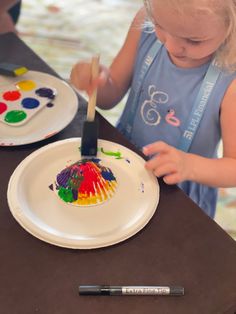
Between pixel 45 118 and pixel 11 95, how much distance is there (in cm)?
9

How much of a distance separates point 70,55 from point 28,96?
133cm

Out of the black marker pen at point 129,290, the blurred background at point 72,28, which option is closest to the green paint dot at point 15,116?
the black marker pen at point 129,290

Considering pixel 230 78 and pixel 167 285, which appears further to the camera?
pixel 230 78

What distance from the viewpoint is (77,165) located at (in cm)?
73

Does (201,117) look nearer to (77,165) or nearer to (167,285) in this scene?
(77,165)

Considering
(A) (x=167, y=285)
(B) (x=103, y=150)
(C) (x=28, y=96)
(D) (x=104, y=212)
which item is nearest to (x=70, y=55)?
(C) (x=28, y=96)

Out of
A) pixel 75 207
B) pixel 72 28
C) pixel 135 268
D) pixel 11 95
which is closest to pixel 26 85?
pixel 11 95

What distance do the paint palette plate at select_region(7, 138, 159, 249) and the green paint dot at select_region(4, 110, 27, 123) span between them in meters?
0.10

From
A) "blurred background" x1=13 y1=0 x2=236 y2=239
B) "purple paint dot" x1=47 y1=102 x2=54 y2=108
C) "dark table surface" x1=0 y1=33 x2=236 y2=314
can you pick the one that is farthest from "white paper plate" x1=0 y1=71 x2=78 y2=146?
"blurred background" x1=13 y1=0 x2=236 y2=239

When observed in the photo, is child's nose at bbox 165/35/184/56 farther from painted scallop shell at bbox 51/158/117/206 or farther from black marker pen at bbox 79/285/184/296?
black marker pen at bbox 79/285/184/296

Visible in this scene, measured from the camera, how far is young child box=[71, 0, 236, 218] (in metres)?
0.71

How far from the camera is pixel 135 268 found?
597mm

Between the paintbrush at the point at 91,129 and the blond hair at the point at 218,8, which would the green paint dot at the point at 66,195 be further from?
the blond hair at the point at 218,8

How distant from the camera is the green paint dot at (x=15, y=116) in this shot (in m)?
0.81
